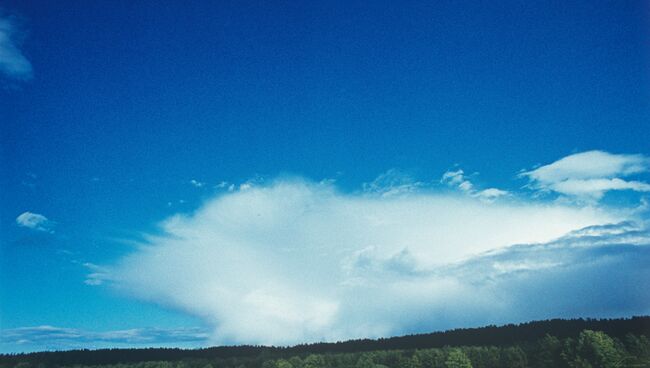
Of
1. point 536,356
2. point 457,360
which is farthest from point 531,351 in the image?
point 457,360

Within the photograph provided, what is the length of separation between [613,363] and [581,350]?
27.1 feet

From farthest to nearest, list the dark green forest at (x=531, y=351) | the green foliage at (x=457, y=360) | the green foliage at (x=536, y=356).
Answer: the green foliage at (x=457, y=360) < the dark green forest at (x=531, y=351) < the green foliage at (x=536, y=356)

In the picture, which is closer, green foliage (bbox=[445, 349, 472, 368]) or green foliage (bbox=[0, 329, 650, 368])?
green foliage (bbox=[0, 329, 650, 368])

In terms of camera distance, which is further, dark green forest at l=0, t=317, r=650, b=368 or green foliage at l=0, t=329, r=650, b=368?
dark green forest at l=0, t=317, r=650, b=368

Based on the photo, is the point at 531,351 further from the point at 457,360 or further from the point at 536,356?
the point at 457,360

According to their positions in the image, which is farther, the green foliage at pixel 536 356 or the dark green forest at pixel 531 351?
the dark green forest at pixel 531 351

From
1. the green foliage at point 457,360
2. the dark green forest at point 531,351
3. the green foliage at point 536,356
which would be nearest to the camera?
the green foliage at point 536,356

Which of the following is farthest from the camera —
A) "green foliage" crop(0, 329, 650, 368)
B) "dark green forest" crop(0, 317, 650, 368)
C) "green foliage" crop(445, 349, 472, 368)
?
"green foliage" crop(445, 349, 472, 368)

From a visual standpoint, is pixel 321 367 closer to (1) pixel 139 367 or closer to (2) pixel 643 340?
(1) pixel 139 367

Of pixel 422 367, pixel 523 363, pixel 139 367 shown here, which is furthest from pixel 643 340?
pixel 139 367

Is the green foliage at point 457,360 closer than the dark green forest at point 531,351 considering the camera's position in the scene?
No

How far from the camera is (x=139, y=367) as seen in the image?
194 meters

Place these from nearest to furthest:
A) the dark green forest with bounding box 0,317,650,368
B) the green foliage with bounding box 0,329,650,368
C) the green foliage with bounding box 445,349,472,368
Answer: the green foliage with bounding box 0,329,650,368 → the dark green forest with bounding box 0,317,650,368 → the green foliage with bounding box 445,349,472,368

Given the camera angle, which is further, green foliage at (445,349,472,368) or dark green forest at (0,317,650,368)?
green foliage at (445,349,472,368)
